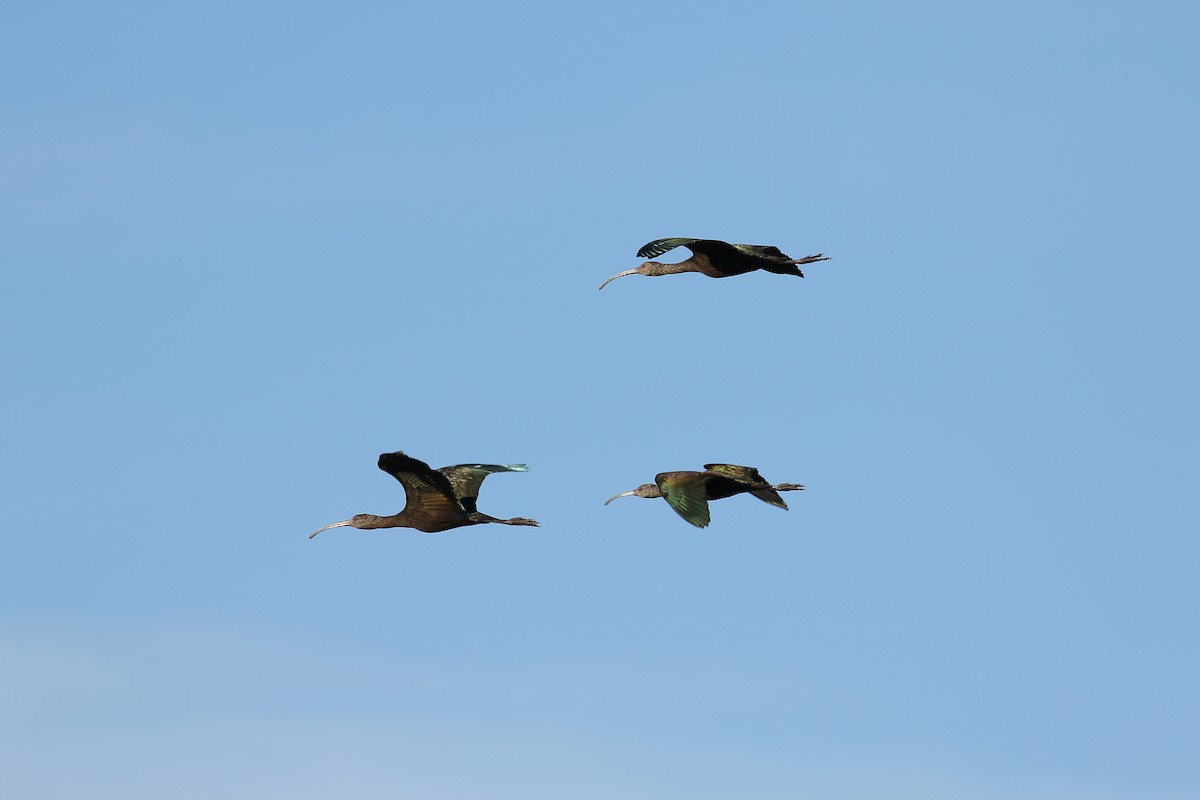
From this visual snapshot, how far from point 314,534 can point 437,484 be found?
15.7ft

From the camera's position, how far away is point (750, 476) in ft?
156

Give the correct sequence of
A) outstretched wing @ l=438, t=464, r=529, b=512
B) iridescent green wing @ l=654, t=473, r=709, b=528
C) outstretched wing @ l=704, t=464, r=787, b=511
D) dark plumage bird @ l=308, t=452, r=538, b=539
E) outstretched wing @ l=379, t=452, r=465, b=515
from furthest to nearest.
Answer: outstretched wing @ l=704, t=464, r=787, b=511, outstretched wing @ l=438, t=464, r=529, b=512, dark plumage bird @ l=308, t=452, r=538, b=539, outstretched wing @ l=379, t=452, r=465, b=515, iridescent green wing @ l=654, t=473, r=709, b=528

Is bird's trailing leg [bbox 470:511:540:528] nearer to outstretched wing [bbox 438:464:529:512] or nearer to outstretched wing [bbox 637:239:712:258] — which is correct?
outstretched wing [bbox 438:464:529:512]

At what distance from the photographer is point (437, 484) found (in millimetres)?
45000

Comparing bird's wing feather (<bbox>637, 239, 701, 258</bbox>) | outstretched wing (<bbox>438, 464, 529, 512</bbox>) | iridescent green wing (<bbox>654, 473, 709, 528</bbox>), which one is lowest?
iridescent green wing (<bbox>654, 473, 709, 528</bbox>)

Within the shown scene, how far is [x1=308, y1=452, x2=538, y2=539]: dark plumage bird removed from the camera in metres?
45.2

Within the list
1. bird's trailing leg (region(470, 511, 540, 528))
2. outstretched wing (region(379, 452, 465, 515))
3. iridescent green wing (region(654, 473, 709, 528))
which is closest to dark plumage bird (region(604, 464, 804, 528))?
iridescent green wing (region(654, 473, 709, 528))

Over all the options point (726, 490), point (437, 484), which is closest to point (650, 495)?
point (726, 490)

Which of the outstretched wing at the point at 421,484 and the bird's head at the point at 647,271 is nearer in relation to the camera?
the outstretched wing at the point at 421,484

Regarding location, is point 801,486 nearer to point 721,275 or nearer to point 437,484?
point 721,275

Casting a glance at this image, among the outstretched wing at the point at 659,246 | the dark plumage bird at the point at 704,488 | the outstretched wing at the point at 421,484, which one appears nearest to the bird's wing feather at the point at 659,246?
the outstretched wing at the point at 659,246

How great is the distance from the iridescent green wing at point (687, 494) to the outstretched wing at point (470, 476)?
428 centimetres

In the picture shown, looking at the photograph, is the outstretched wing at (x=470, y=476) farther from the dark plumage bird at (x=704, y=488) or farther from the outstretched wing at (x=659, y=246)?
the outstretched wing at (x=659, y=246)

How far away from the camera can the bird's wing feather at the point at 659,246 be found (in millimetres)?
45625
